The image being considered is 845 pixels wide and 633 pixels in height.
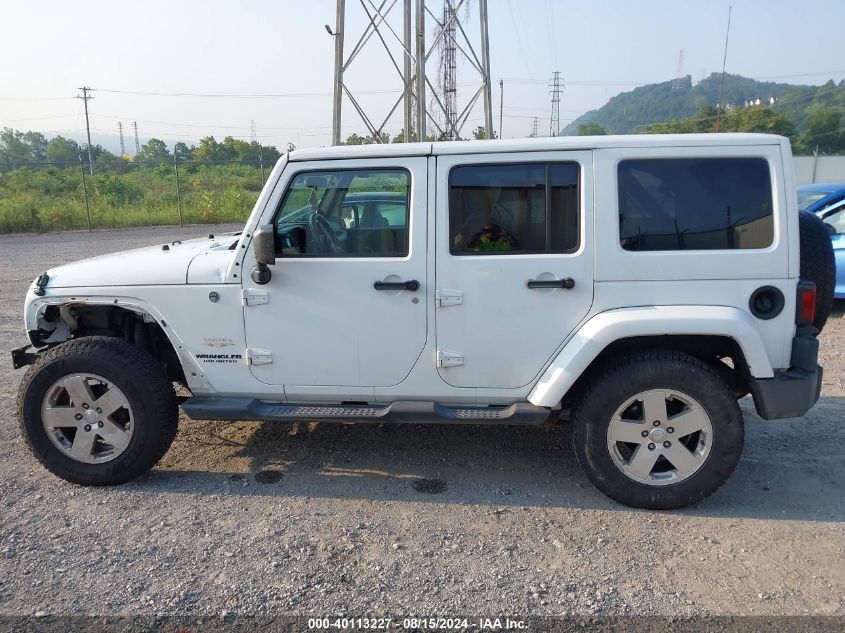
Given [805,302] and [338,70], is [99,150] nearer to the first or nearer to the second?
[338,70]

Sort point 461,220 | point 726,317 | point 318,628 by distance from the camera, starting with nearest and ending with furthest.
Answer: point 318,628
point 726,317
point 461,220

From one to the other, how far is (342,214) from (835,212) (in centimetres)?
702

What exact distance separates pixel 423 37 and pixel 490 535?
9199 millimetres

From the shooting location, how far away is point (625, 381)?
11.8 ft

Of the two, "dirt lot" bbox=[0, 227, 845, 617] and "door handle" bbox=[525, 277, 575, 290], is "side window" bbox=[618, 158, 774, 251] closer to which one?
"door handle" bbox=[525, 277, 575, 290]

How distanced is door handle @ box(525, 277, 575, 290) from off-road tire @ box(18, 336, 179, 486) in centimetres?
225

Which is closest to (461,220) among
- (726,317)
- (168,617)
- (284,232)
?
(284,232)

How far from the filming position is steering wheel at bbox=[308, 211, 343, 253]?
3.83m

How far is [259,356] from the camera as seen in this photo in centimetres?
393

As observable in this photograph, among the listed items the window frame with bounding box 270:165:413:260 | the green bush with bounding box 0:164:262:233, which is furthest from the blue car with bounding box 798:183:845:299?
the green bush with bounding box 0:164:262:233

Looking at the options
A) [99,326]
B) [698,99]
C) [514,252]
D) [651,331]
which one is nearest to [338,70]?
[99,326]

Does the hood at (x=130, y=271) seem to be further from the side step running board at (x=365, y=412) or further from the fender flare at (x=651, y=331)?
the fender flare at (x=651, y=331)

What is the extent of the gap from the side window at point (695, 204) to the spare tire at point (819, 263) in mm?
427

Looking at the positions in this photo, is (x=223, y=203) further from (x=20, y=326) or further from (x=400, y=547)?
(x=400, y=547)
